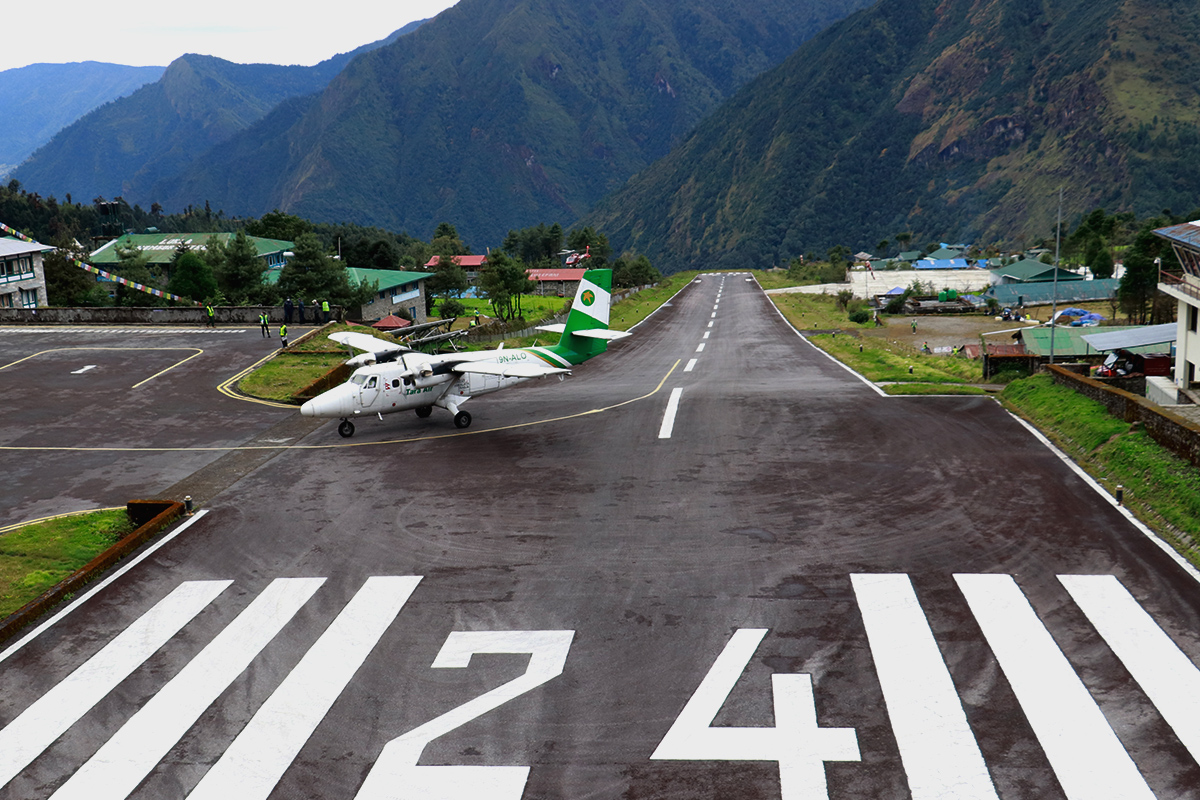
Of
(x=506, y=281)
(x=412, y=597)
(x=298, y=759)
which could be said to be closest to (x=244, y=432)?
(x=412, y=597)

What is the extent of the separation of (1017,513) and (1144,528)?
9.99 ft

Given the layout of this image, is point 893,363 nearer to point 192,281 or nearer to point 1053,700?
point 1053,700

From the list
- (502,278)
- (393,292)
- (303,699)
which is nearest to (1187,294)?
(303,699)

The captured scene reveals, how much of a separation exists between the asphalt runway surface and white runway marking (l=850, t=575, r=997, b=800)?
0.06 m

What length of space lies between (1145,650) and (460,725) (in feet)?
43.4

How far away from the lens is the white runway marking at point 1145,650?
14.4 metres

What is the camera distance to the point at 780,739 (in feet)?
46.2

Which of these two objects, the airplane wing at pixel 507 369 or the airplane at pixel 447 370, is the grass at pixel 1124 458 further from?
the airplane wing at pixel 507 369

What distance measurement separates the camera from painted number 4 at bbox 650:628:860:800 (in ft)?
43.4

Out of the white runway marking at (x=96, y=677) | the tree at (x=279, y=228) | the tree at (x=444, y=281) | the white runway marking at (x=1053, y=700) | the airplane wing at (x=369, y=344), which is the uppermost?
the tree at (x=279, y=228)

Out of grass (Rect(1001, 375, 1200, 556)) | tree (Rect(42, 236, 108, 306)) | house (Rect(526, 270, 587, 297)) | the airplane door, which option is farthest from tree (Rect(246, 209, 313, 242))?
grass (Rect(1001, 375, 1200, 556))

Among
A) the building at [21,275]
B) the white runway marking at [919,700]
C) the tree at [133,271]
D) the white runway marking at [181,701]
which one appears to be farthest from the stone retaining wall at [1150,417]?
the tree at [133,271]

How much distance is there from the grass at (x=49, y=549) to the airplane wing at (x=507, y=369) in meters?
13.5

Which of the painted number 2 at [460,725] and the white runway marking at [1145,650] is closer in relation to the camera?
the painted number 2 at [460,725]
